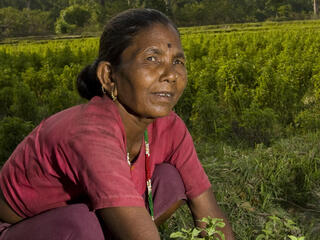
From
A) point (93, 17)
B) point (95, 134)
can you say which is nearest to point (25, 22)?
point (93, 17)

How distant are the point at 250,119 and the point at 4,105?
140 inches

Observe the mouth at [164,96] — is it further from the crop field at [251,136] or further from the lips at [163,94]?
the crop field at [251,136]

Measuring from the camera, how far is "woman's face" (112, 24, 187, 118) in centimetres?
142

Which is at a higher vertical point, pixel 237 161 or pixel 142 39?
pixel 142 39

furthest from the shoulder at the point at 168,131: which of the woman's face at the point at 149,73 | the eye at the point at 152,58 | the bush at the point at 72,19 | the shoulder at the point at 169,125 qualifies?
the bush at the point at 72,19

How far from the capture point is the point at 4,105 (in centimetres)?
587

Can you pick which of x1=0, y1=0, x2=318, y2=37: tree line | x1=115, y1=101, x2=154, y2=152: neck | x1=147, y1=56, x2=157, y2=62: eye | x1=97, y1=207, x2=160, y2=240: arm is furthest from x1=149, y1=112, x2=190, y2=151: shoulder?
x1=0, y1=0, x2=318, y2=37: tree line

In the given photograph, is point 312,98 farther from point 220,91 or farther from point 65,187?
point 65,187

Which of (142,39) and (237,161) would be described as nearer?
(142,39)

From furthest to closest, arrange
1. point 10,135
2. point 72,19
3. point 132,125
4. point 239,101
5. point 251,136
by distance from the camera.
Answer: point 72,19 < point 239,101 < point 251,136 < point 10,135 < point 132,125

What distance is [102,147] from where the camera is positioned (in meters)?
1.31

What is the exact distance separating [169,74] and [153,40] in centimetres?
13

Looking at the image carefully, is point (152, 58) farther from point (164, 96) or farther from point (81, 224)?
point (81, 224)

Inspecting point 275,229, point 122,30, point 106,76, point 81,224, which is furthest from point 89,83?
point 275,229
